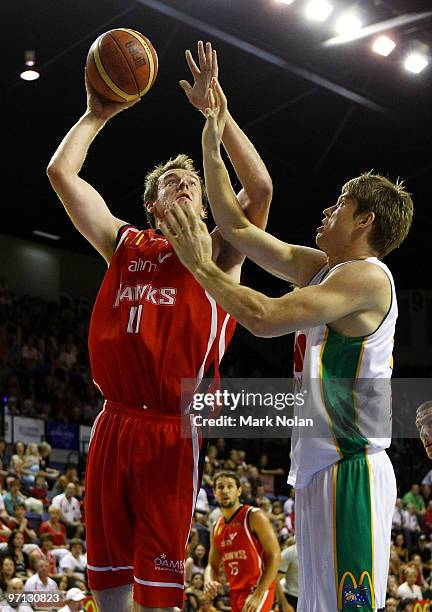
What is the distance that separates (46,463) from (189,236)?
10526mm

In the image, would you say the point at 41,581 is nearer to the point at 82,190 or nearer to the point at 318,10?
the point at 82,190

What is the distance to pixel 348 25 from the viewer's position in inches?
509

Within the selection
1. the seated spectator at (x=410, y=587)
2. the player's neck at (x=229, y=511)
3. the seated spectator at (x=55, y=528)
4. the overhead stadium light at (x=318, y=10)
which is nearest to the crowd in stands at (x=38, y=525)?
the seated spectator at (x=55, y=528)

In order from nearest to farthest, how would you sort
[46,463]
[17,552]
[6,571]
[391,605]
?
[6,571]
[17,552]
[391,605]
[46,463]

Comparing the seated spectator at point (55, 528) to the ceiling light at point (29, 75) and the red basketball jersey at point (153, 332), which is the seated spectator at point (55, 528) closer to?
the ceiling light at point (29, 75)

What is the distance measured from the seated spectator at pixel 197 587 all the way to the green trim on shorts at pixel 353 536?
22.7ft

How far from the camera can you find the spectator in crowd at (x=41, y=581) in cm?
914

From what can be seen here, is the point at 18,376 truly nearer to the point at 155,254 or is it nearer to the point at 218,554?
the point at 218,554

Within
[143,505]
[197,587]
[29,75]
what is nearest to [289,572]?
[197,587]

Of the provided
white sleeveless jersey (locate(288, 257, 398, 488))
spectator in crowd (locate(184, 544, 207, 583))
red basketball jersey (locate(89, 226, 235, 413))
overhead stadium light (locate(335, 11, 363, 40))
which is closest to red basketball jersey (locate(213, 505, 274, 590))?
spectator in crowd (locate(184, 544, 207, 583))

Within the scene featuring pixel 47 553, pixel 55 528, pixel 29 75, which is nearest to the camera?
pixel 47 553

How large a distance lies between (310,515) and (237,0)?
10036 millimetres

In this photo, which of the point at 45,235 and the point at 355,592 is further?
the point at 45,235

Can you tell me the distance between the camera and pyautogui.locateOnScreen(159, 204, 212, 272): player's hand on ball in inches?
139
